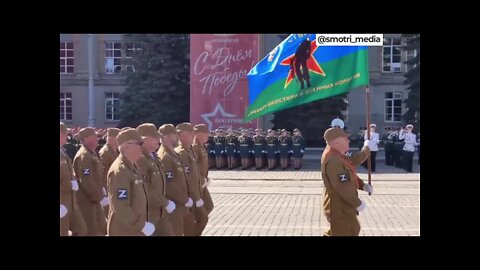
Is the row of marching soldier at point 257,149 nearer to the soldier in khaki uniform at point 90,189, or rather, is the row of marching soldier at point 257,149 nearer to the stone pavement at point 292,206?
the stone pavement at point 292,206

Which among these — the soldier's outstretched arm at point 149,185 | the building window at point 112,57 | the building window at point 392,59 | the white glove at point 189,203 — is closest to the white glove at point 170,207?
the soldier's outstretched arm at point 149,185

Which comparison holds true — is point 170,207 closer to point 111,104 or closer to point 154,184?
point 154,184

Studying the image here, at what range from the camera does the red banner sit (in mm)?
27219

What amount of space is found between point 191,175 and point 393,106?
1228 inches

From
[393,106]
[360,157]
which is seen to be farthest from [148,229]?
[393,106]

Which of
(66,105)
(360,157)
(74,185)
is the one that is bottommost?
(74,185)

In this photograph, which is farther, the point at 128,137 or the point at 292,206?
the point at 292,206

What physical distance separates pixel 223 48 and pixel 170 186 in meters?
20.3

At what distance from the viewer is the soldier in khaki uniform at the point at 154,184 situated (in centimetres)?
624

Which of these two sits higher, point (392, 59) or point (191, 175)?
point (392, 59)

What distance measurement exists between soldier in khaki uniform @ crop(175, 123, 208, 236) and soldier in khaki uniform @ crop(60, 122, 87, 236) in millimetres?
1368

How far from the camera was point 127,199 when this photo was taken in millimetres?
5559

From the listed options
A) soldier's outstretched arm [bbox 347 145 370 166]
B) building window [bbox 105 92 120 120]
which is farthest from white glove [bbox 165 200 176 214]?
building window [bbox 105 92 120 120]

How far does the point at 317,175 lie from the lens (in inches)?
780
